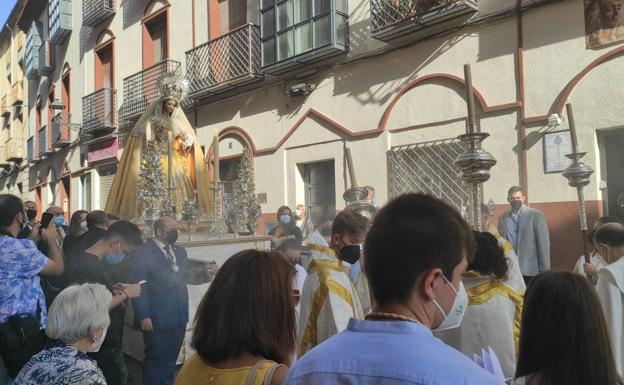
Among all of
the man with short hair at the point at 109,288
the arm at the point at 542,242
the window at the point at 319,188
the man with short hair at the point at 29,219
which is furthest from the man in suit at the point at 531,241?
the man with short hair at the point at 29,219

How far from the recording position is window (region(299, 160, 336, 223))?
10008 millimetres

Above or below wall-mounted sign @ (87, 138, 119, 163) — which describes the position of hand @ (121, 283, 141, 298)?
below

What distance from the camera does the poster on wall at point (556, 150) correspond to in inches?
264

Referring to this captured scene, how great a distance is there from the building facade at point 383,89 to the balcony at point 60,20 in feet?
9.54

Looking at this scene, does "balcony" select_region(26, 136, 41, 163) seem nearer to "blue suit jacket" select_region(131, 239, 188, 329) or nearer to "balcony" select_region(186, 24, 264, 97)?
"balcony" select_region(186, 24, 264, 97)

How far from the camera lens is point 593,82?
21.5 feet

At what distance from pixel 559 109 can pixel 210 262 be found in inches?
182

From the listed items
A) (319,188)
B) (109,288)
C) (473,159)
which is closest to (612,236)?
(473,159)

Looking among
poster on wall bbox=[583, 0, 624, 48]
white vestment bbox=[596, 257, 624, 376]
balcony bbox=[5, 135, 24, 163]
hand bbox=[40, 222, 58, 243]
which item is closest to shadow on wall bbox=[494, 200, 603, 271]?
poster on wall bbox=[583, 0, 624, 48]

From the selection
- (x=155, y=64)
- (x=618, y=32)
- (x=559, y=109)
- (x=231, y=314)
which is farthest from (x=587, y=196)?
(x=155, y=64)

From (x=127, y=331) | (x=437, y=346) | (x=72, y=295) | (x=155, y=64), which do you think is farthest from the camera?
(x=155, y=64)

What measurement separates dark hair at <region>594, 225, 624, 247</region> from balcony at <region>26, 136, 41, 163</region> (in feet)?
70.2

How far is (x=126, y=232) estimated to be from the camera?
4059 millimetres

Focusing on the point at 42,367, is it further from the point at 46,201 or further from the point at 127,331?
the point at 46,201
